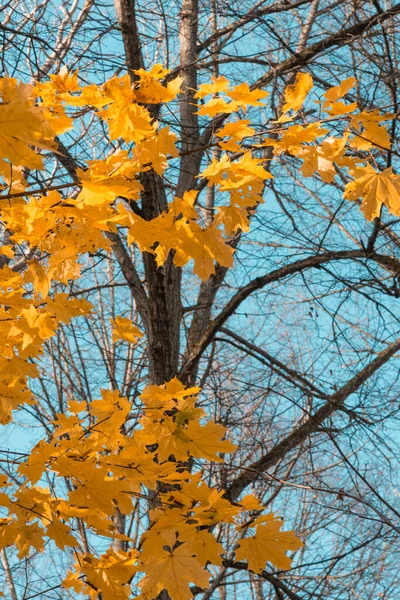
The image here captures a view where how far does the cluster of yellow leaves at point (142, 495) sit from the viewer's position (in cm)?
211

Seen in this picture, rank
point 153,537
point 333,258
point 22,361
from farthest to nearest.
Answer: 1. point 333,258
2. point 22,361
3. point 153,537

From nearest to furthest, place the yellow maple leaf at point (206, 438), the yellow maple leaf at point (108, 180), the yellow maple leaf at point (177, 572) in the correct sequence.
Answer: the yellow maple leaf at point (108, 180) < the yellow maple leaf at point (177, 572) < the yellow maple leaf at point (206, 438)

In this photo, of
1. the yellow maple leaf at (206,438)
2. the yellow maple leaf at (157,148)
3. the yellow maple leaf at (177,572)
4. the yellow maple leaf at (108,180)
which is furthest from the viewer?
the yellow maple leaf at (206,438)

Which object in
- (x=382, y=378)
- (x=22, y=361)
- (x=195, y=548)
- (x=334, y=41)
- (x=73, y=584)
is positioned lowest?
(x=195, y=548)

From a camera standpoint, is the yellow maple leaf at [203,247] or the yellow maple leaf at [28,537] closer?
the yellow maple leaf at [203,247]

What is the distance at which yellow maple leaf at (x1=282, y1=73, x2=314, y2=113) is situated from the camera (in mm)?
2035

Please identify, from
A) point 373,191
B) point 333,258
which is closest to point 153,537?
point 373,191

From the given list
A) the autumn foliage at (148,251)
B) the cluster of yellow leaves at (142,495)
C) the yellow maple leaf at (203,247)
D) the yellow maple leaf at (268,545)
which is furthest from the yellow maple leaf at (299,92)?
the yellow maple leaf at (268,545)

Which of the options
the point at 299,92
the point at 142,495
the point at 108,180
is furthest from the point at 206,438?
the point at 299,92

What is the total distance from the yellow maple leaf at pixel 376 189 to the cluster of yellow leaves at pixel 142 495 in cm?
75

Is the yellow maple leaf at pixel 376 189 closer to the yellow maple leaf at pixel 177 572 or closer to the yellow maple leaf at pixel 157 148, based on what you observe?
the yellow maple leaf at pixel 157 148

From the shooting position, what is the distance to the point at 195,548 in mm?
2107

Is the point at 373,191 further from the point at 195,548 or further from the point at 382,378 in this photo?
the point at 382,378

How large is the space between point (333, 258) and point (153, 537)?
2.46 m
